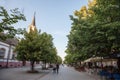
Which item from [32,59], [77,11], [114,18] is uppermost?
[77,11]

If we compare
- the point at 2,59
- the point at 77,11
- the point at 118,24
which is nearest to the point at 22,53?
the point at 77,11

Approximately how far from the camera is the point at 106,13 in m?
14.0

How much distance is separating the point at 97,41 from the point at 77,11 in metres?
10.8

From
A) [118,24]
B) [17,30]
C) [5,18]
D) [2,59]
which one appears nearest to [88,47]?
[118,24]

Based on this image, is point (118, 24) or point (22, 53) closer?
point (118, 24)

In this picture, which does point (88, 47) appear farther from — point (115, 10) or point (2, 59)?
point (2, 59)

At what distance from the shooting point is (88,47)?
17.8 m

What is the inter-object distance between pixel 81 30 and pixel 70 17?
83.1 inches

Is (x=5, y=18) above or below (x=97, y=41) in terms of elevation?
above

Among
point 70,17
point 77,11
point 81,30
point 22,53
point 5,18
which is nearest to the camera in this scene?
point 5,18

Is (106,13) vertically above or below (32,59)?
above

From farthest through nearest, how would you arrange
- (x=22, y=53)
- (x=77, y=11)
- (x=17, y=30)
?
(x=22, y=53) → (x=77, y=11) → (x=17, y=30)

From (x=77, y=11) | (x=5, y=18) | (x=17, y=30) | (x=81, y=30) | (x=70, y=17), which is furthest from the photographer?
(x=77, y=11)

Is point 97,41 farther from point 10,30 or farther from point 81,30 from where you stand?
point 10,30
